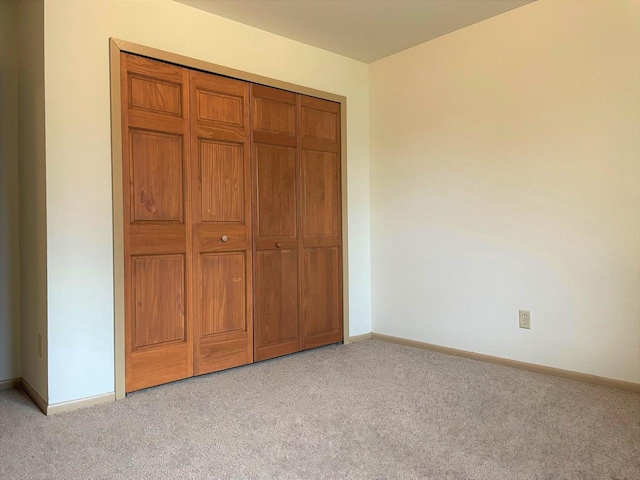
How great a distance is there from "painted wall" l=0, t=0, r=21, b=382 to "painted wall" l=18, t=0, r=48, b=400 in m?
0.07

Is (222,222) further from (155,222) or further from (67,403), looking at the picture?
(67,403)

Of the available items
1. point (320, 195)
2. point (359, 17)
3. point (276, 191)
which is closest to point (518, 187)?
point (320, 195)

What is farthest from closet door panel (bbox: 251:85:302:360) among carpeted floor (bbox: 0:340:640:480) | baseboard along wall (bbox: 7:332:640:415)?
baseboard along wall (bbox: 7:332:640:415)

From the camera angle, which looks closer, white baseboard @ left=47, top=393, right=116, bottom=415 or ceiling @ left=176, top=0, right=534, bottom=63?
white baseboard @ left=47, top=393, right=116, bottom=415

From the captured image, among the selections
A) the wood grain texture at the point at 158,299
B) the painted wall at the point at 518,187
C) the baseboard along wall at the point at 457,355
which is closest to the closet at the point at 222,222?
the wood grain texture at the point at 158,299

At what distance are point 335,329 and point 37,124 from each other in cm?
257

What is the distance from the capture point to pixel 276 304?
133 inches

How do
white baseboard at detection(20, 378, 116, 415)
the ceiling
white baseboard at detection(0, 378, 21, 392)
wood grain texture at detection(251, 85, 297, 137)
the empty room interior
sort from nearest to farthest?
the empty room interior < white baseboard at detection(20, 378, 116, 415) < white baseboard at detection(0, 378, 21, 392) < the ceiling < wood grain texture at detection(251, 85, 297, 137)

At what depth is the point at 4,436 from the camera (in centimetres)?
208

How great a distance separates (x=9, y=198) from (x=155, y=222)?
3.27 ft

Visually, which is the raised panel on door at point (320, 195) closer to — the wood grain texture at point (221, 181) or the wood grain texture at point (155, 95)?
the wood grain texture at point (221, 181)

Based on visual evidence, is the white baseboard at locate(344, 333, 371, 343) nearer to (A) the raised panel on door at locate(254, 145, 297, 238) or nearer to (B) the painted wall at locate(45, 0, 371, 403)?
(A) the raised panel on door at locate(254, 145, 297, 238)

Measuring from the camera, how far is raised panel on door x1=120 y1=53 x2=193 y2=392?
104 inches

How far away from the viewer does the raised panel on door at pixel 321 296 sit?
3.60 metres
